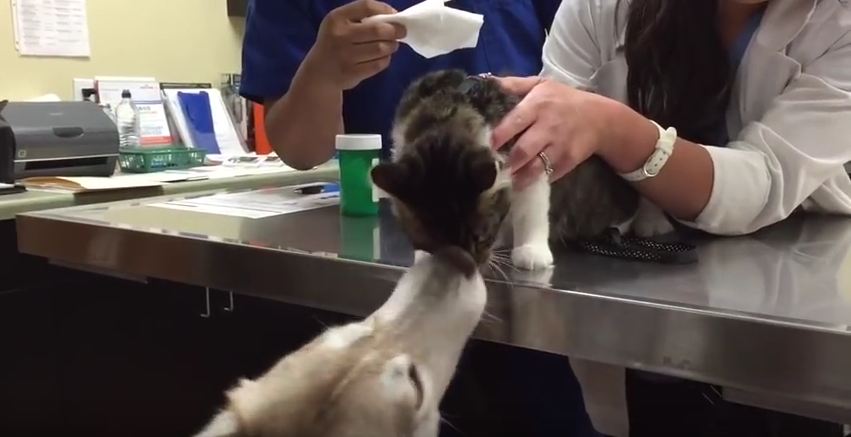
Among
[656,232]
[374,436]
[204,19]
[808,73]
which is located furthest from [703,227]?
[204,19]

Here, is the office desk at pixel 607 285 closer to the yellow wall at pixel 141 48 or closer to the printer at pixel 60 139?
the printer at pixel 60 139

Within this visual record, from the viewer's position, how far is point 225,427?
20.8 inches

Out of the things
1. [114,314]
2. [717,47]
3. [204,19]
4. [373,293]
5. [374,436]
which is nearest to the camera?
[374,436]

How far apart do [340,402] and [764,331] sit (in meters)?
0.31

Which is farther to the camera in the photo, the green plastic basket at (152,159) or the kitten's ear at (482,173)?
the green plastic basket at (152,159)

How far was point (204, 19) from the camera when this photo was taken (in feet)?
8.55

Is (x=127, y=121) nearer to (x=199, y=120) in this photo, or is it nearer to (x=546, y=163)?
(x=199, y=120)

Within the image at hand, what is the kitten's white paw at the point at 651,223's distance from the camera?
1.04 meters

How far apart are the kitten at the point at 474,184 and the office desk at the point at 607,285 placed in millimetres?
54

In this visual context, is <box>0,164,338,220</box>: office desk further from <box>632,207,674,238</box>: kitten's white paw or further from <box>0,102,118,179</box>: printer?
<box>632,207,674,238</box>: kitten's white paw

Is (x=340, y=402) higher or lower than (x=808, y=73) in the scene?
lower

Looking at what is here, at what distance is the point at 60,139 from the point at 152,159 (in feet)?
0.79

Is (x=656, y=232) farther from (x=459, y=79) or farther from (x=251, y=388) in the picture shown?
(x=251, y=388)

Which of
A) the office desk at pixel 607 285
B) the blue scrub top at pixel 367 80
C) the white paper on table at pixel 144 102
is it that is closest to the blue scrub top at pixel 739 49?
the office desk at pixel 607 285
